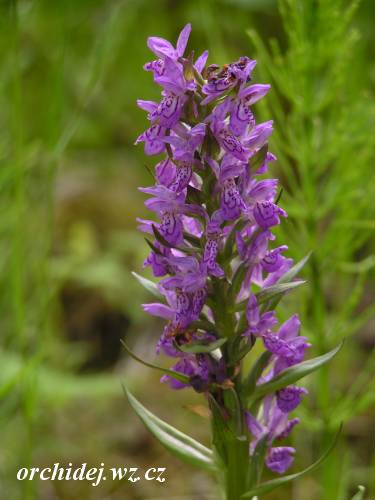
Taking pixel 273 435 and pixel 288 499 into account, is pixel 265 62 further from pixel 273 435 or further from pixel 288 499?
pixel 288 499

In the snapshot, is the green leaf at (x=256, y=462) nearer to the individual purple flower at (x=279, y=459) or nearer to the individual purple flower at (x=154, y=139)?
the individual purple flower at (x=279, y=459)

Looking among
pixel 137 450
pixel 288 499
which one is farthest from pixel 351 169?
pixel 137 450

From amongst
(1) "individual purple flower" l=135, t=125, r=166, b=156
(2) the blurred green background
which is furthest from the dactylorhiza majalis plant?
(2) the blurred green background

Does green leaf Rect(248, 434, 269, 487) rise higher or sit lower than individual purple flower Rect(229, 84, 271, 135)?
lower

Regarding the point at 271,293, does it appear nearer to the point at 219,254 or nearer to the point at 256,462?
the point at 219,254

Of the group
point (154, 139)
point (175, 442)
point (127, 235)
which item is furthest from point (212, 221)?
point (127, 235)

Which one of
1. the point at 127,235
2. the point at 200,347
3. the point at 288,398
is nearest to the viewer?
the point at 200,347

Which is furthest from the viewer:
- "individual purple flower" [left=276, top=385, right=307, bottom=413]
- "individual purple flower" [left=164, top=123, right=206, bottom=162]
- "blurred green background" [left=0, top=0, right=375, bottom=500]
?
"blurred green background" [left=0, top=0, right=375, bottom=500]

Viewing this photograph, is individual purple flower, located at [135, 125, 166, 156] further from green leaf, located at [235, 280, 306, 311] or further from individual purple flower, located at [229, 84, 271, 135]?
green leaf, located at [235, 280, 306, 311]
